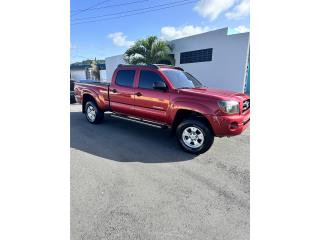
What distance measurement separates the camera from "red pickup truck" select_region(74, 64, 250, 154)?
385cm

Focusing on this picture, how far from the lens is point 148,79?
491 centimetres

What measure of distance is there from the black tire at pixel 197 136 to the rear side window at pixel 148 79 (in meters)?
1.24

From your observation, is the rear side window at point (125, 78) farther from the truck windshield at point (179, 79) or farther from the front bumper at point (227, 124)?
the front bumper at point (227, 124)

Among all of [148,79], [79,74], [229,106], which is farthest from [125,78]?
[79,74]

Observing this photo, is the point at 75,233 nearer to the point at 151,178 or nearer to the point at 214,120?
the point at 151,178

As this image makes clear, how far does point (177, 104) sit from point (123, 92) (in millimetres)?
1833

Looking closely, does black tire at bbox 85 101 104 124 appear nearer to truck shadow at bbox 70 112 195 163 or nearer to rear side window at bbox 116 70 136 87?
truck shadow at bbox 70 112 195 163

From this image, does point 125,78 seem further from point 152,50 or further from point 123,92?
point 152,50

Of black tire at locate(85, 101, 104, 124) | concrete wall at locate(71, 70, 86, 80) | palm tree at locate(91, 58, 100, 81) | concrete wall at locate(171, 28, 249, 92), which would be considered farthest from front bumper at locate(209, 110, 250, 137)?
concrete wall at locate(71, 70, 86, 80)

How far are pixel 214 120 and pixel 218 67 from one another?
1051cm
